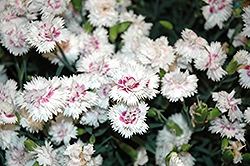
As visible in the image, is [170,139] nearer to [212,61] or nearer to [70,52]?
[212,61]

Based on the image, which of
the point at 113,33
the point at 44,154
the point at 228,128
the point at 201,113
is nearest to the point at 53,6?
the point at 113,33

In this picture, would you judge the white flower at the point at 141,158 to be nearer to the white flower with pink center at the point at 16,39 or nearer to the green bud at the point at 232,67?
the green bud at the point at 232,67

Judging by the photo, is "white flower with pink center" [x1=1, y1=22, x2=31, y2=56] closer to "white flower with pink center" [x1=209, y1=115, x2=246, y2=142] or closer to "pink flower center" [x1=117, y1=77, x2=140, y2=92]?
"pink flower center" [x1=117, y1=77, x2=140, y2=92]

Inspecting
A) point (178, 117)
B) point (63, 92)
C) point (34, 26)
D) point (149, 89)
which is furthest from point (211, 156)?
point (34, 26)

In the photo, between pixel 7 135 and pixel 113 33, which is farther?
pixel 113 33

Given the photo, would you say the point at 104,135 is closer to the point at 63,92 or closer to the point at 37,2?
the point at 63,92

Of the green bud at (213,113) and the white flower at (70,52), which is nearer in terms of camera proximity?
the green bud at (213,113)

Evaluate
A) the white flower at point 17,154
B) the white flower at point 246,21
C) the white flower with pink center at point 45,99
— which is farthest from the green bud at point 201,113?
the white flower at point 17,154
